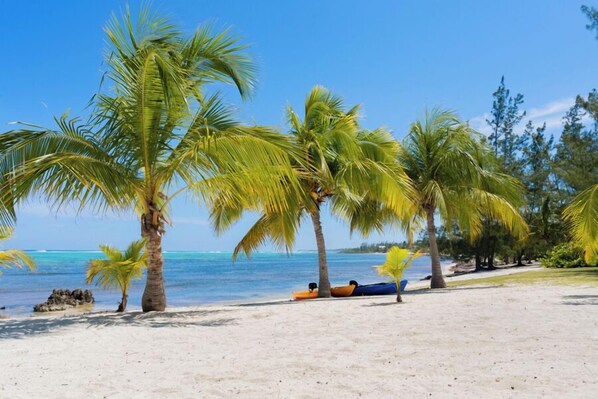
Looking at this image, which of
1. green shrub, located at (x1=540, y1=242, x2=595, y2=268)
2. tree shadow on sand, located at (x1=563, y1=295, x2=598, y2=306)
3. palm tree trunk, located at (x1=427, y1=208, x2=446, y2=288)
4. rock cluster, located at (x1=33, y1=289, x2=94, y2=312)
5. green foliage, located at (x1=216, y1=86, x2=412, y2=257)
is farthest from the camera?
green shrub, located at (x1=540, y1=242, x2=595, y2=268)

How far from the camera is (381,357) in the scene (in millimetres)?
5211

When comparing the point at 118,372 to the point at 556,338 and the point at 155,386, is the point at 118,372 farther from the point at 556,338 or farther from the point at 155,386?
the point at 556,338

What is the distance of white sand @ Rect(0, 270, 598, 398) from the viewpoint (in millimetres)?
4145

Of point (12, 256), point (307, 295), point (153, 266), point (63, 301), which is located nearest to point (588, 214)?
point (307, 295)

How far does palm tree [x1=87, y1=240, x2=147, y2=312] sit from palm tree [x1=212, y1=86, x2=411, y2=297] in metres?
2.82

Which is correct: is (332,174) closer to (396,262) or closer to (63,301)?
(396,262)

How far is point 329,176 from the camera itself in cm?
1381

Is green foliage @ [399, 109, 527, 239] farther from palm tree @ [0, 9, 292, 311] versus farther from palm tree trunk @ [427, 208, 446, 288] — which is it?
palm tree @ [0, 9, 292, 311]

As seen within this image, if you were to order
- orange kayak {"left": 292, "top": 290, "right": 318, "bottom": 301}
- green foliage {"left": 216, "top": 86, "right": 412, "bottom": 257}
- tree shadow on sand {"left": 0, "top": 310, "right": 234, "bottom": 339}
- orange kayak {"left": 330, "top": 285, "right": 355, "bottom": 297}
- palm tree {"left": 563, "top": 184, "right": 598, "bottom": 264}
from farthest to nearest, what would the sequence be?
1. orange kayak {"left": 330, "top": 285, "right": 355, "bottom": 297}
2. orange kayak {"left": 292, "top": 290, "right": 318, "bottom": 301}
3. green foliage {"left": 216, "top": 86, "right": 412, "bottom": 257}
4. palm tree {"left": 563, "top": 184, "right": 598, "bottom": 264}
5. tree shadow on sand {"left": 0, "top": 310, "right": 234, "bottom": 339}

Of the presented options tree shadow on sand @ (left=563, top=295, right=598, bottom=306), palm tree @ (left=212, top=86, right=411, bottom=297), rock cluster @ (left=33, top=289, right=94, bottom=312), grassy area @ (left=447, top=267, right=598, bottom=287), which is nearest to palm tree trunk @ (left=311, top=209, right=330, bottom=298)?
palm tree @ (left=212, top=86, right=411, bottom=297)

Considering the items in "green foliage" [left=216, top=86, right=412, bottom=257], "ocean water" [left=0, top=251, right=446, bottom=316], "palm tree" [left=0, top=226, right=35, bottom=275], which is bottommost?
"ocean water" [left=0, top=251, right=446, bottom=316]

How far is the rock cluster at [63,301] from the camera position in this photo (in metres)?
19.0

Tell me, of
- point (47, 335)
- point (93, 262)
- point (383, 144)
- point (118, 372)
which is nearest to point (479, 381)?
point (118, 372)

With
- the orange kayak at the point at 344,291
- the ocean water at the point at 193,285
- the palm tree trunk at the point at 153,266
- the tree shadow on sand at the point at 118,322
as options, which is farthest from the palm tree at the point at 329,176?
the tree shadow on sand at the point at 118,322
